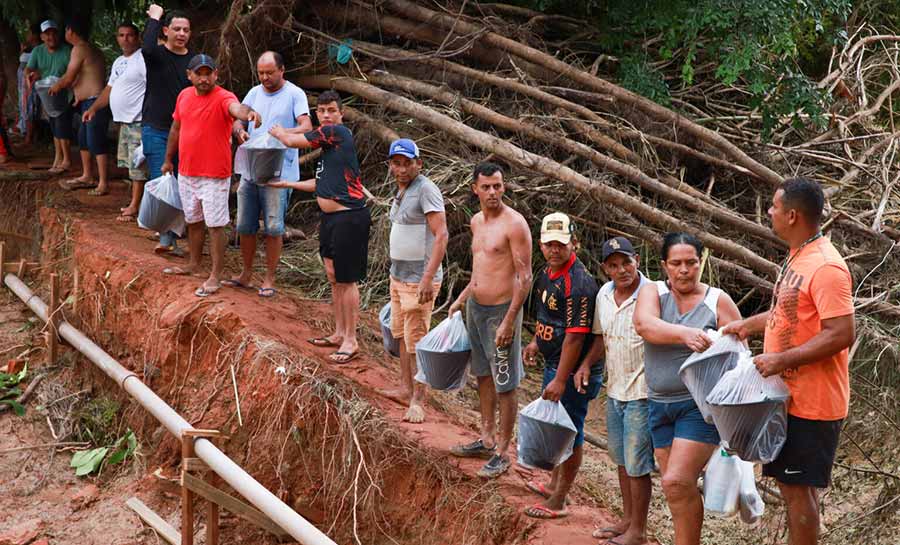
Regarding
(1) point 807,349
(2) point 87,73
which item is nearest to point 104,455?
(2) point 87,73

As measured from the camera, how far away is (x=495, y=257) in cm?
571

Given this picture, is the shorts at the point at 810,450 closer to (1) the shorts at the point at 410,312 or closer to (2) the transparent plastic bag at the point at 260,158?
(1) the shorts at the point at 410,312

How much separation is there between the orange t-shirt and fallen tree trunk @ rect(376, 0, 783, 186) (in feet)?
16.0

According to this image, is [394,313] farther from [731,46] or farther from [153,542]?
[731,46]

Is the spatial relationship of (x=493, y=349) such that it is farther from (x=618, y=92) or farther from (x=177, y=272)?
(x=618, y=92)

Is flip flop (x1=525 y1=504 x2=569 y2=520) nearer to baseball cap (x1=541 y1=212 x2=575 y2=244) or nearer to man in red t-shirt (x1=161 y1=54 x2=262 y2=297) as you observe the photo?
→ baseball cap (x1=541 y1=212 x2=575 y2=244)

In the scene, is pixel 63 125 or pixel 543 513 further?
pixel 63 125

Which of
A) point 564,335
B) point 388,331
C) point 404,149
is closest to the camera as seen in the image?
point 564,335

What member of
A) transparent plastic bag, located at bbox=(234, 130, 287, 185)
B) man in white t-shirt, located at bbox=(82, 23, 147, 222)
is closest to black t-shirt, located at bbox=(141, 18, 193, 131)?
man in white t-shirt, located at bbox=(82, 23, 147, 222)

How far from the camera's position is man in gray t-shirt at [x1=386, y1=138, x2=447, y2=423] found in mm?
6113

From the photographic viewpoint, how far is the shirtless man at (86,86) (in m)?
9.75

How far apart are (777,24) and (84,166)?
629 cm

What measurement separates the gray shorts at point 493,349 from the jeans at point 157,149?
11.4 ft

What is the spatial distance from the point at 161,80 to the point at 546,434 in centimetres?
475
